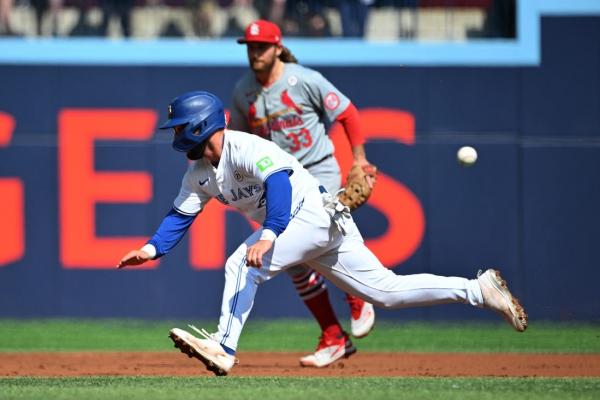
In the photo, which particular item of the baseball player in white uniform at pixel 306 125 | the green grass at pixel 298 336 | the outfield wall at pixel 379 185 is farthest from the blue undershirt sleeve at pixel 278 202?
the outfield wall at pixel 379 185

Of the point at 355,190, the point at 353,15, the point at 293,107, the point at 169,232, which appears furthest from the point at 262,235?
the point at 353,15

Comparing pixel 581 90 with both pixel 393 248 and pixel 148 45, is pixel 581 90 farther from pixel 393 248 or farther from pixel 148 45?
pixel 148 45

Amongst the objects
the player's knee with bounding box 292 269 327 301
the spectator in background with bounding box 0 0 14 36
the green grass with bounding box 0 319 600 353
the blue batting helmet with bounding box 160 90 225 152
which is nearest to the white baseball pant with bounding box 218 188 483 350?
the blue batting helmet with bounding box 160 90 225 152

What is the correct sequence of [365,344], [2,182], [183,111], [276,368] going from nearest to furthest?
[183,111] → [276,368] → [365,344] → [2,182]

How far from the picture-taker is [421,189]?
10.1m

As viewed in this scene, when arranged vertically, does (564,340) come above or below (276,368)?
below

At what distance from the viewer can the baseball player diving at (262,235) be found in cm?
557

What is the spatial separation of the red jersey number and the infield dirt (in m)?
1.40

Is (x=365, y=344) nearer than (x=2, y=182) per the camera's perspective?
Yes

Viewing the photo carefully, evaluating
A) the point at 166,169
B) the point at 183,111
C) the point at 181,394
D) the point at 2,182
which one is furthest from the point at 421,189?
the point at 181,394

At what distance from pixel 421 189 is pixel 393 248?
1.89 ft

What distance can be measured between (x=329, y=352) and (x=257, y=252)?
2051mm

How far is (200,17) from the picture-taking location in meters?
10.6

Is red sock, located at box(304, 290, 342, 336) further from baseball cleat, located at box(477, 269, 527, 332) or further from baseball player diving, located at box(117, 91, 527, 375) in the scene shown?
baseball cleat, located at box(477, 269, 527, 332)
